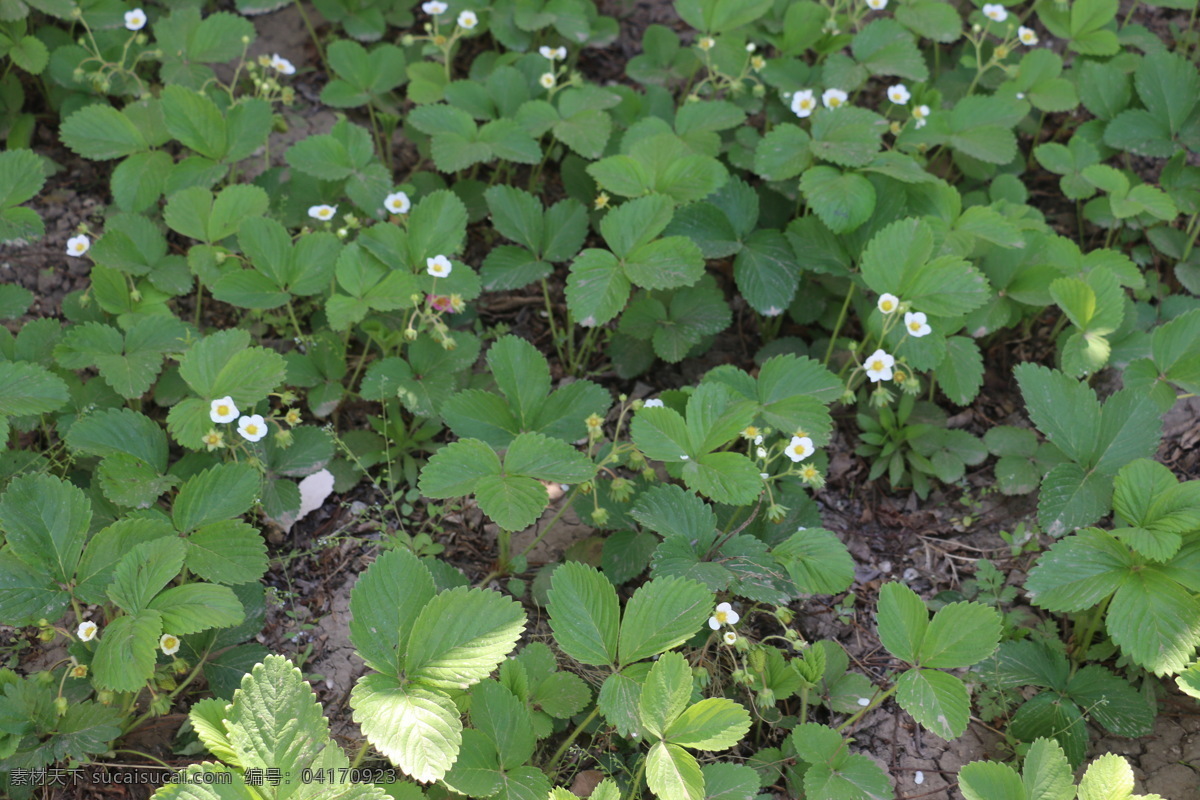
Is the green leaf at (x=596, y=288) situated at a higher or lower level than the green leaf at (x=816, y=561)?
higher

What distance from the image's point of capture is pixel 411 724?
1634 mm

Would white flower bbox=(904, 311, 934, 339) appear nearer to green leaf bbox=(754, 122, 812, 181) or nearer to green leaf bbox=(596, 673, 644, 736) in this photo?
green leaf bbox=(754, 122, 812, 181)

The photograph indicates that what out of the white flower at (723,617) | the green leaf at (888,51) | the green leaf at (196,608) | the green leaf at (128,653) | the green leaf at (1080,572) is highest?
the green leaf at (888,51)

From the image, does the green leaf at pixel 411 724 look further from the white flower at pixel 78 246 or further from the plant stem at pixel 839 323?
the white flower at pixel 78 246

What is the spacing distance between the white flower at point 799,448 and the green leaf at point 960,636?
540 mm

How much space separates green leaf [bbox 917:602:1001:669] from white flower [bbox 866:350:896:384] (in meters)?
0.71

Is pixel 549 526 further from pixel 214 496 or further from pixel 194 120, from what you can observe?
pixel 194 120

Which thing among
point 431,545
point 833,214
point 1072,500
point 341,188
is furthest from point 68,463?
point 1072,500

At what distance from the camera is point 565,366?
3.00 m

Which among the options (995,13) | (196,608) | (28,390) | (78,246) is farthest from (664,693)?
(995,13)

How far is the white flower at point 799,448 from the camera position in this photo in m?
2.27

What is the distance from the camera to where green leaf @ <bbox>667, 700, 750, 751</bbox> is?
1684 mm

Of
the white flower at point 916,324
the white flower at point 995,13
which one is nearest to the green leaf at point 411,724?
the white flower at point 916,324

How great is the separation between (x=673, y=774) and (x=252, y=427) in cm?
137
